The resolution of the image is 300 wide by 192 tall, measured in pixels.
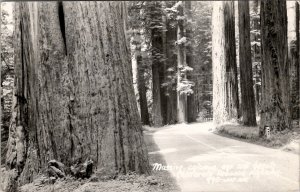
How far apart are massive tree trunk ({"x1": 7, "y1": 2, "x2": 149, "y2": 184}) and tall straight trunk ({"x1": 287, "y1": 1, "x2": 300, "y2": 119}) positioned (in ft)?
27.6

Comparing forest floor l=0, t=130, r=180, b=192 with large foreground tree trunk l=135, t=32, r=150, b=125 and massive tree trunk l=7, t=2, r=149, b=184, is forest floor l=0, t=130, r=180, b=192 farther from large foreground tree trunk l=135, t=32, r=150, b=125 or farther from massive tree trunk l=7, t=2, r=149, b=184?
large foreground tree trunk l=135, t=32, r=150, b=125

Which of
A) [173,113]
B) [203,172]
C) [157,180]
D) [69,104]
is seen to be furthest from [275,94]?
[173,113]

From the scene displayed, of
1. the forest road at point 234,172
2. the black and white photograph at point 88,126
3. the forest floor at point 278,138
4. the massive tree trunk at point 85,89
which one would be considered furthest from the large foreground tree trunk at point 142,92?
the massive tree trunk at point 85,89

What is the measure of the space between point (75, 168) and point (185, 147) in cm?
380

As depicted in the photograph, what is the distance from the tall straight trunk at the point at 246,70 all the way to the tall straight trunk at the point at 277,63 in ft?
11.9

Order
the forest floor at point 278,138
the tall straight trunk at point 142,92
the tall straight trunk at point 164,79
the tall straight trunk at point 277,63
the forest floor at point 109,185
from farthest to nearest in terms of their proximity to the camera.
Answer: the tall straight trunk at point 164,79 < the tall straight trunk at point 142,92 < the tall straight trunk at point 277,63 < the forest floor at point 278,138 < the forest floor at point 109,185

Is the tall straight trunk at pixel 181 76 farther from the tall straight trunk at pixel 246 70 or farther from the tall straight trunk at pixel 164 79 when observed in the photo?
the tall straight trunk at pixel 246 70

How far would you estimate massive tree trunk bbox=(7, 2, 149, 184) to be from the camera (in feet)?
16.9

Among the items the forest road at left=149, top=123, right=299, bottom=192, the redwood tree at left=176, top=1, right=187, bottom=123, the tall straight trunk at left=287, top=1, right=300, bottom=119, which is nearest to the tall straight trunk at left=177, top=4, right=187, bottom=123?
the redwood tree at left=176, top=1, right=187, bottom=123

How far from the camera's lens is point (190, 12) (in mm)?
21078

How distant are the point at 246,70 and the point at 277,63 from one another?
3.89 m

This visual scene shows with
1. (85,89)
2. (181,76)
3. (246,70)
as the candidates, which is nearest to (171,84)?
(181,76)

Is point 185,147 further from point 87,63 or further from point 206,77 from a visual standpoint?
point 206,77

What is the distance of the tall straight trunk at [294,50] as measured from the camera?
1317cm
